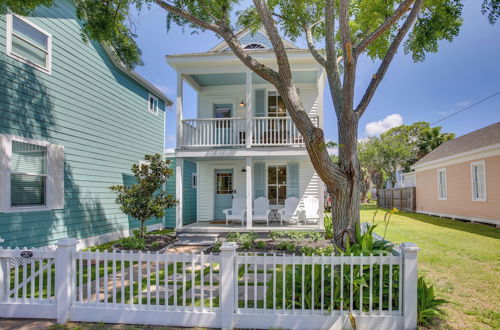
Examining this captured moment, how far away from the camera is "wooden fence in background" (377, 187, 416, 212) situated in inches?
755

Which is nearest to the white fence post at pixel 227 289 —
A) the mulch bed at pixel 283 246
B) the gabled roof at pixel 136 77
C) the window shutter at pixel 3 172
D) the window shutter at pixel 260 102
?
the mulch bed at pixel 283 246

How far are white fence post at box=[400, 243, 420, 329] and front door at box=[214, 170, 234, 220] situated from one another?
27.0ft

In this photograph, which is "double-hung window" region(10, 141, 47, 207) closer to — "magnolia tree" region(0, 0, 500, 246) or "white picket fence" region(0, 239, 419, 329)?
"magnolia tree" region(0, 0, 500, 246)

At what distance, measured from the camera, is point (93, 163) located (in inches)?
337

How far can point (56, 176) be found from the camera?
22.9 ft

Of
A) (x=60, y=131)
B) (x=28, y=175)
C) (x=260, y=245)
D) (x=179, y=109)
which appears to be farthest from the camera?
(x=179, y=109)

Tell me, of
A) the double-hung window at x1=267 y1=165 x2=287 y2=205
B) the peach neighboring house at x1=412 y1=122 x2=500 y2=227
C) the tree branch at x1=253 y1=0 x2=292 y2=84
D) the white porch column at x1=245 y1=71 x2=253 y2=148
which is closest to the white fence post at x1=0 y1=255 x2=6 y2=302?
the tree branch at x1=253 y1=0 x2=292 y2=84

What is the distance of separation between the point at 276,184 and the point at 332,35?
22.9 feet

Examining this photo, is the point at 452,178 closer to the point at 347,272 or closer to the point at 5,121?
the point at 347,272

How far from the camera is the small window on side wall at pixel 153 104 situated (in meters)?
11.8

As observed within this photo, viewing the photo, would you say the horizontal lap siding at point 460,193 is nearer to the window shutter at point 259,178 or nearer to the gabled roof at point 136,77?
the window shutter at point 259,178

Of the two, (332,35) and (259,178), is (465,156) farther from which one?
(332,35)

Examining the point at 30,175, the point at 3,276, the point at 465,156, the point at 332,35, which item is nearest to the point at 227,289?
the point at 3,276

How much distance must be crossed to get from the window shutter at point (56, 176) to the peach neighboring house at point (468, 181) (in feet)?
46.8
